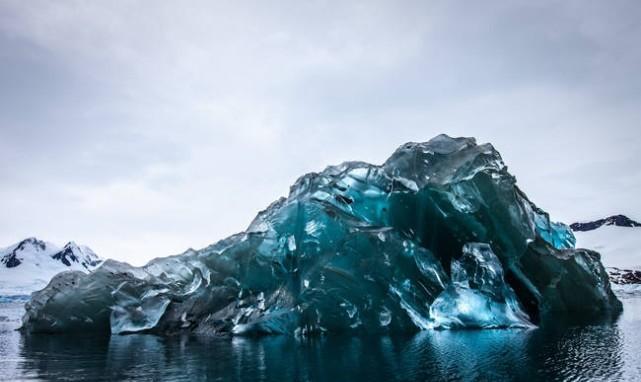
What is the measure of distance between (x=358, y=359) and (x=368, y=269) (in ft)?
32.8

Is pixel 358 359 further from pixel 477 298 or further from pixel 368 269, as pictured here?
pixel 477 298

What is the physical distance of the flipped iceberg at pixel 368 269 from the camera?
76.2 feet

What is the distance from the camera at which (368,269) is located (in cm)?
2352

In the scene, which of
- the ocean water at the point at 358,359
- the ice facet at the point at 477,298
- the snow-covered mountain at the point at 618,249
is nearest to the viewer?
the ocean water at the point at 358,359

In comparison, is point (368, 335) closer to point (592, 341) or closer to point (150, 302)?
point (592, 341)

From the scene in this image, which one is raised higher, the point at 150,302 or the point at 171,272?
the point at 171,272

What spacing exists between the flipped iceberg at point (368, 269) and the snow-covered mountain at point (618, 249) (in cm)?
10687

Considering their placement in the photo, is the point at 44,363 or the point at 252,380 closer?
the point at 252,380

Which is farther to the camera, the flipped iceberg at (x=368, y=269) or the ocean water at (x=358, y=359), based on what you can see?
the flipped iceberg at (x=368, y=269)

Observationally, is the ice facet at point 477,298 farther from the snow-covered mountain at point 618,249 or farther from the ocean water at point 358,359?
the snow-covered mountain at point 618,249

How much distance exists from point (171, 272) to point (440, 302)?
63.2ft

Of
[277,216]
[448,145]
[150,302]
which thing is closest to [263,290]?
[277,216]

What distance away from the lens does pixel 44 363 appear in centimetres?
1451

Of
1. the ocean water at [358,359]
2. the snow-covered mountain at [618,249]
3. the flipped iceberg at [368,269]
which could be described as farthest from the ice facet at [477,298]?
the snow-covered mountain at [618,249]
